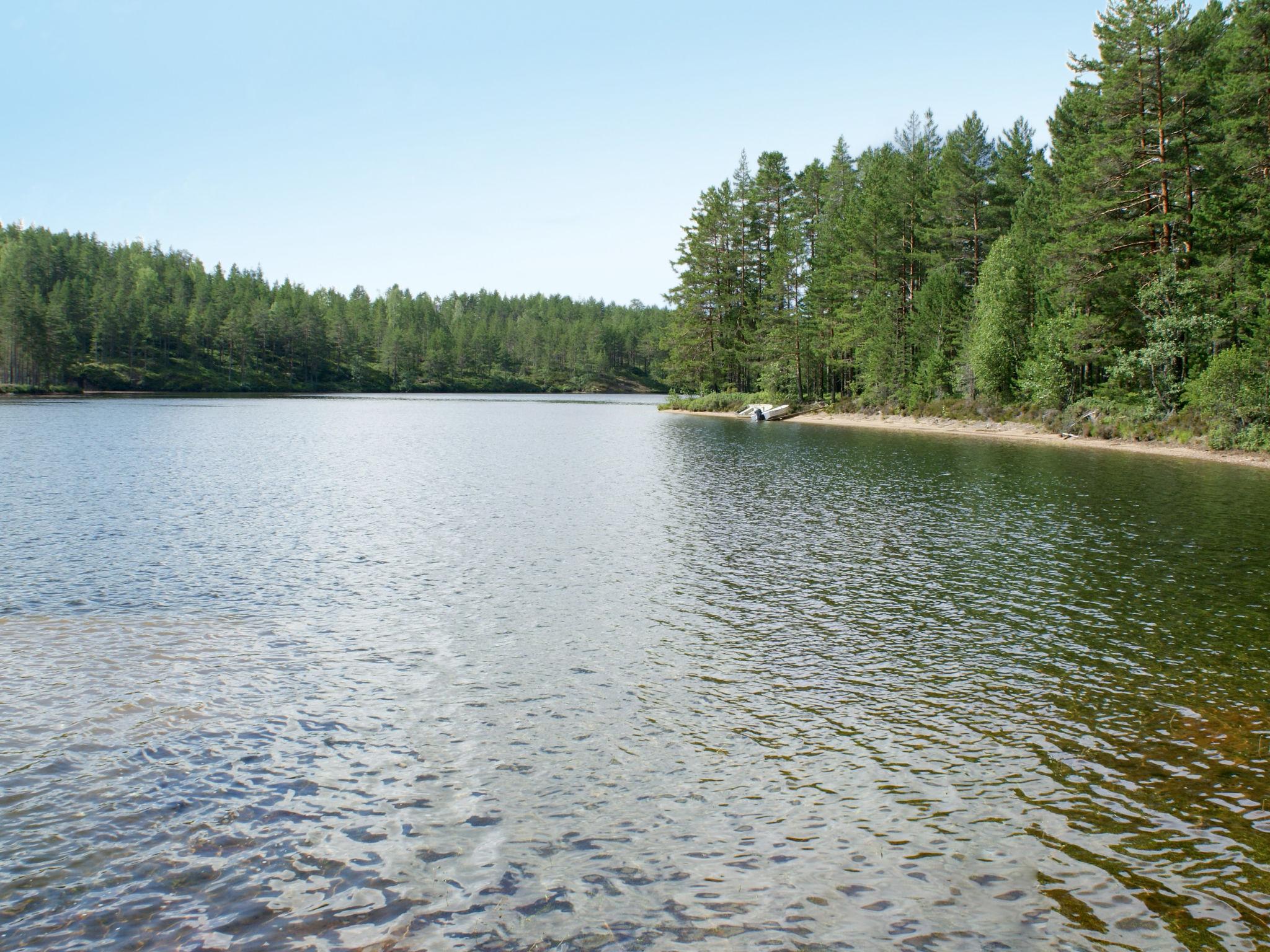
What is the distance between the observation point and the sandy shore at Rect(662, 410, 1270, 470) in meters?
42.6

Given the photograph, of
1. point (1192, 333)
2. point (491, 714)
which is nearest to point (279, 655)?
point (491, 714)

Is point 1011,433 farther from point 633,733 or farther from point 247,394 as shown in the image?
point 247,394

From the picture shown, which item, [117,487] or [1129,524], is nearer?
[1129,524]

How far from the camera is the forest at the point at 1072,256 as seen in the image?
45.2 m

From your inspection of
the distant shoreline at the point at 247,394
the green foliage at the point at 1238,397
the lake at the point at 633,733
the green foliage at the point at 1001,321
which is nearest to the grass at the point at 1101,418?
the green foliage at the point at 1238,397

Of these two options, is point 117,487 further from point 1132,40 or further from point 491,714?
point 1132,40

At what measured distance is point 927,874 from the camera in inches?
305

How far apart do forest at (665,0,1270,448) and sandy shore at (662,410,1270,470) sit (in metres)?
1.29

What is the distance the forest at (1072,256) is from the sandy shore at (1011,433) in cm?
Answer: 129

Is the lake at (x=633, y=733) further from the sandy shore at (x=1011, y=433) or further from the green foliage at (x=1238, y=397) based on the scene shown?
the green foliage at (x=1238, y=397)

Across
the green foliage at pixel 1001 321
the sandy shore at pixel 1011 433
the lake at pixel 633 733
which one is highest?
the green foliage at pixel 1001 321

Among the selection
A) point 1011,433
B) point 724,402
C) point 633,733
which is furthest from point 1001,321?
point 633,733

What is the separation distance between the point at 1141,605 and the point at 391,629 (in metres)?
15.0

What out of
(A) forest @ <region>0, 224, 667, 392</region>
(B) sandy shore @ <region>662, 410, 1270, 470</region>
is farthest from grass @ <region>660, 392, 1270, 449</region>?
(A) forest @ <region>0, 224, 667, 392</region>
